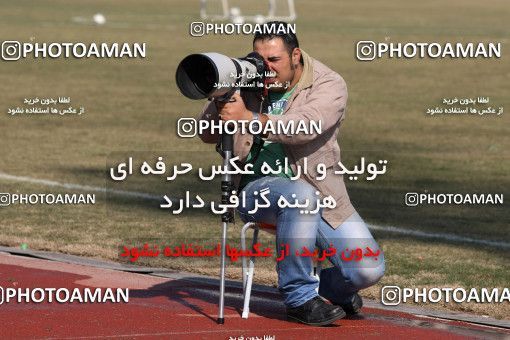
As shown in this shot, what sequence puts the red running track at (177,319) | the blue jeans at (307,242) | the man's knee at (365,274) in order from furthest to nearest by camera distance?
1. the man's knee at (365,274)
2. the blue jeans at (307,242)
3. the red running track at (177,319)

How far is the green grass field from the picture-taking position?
35.0ft

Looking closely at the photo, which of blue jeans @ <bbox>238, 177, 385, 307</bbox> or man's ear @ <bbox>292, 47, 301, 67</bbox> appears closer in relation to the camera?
blue jeans @ <bbox>238, 177, 385, 307</bbox>

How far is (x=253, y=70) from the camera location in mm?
7512

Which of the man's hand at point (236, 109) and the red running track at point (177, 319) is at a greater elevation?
the man's hand at point (236, 109)

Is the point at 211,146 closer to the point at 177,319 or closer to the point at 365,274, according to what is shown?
the point at 365,274

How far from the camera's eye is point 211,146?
649 inches

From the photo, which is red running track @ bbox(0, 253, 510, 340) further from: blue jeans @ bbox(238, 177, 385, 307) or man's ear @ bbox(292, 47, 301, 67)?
man's ear @ bbox(292, 47, 301, 67)

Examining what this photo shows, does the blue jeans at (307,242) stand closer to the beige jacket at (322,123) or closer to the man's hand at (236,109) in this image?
the beige jacket at (322,123)

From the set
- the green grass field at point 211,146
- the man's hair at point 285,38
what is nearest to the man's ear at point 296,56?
the man's hair at point 285,38

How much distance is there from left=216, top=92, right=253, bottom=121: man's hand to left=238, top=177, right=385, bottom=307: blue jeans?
1.62ft

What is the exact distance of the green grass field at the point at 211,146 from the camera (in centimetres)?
1066

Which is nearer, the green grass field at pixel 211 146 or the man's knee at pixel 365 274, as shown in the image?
the man's knee at pixel 365 274

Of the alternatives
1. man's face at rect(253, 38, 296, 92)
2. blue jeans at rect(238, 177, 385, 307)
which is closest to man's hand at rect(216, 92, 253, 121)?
man's face at rect(253, 38, 296, 92)

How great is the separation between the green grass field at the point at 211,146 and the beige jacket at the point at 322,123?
116cm
